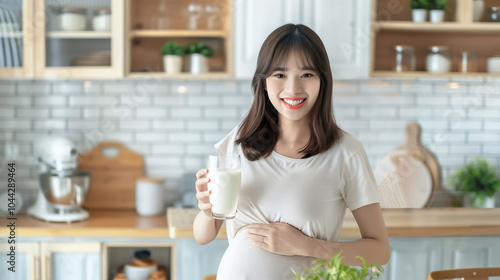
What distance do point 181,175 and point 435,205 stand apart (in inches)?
63.1

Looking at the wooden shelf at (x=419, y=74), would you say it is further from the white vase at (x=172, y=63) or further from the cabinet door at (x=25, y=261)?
the cabinet door at (x=25, y=261)

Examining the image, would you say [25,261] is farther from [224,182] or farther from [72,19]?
[224,182]

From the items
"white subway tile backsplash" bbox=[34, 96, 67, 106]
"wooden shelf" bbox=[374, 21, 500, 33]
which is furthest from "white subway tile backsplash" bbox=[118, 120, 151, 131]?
"wooden shelf" bbox=[374, 21, 500, 33]

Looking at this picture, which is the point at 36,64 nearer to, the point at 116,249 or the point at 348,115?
the point at 116,249

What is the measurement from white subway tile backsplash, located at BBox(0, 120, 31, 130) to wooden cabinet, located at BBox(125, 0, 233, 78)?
0.77m

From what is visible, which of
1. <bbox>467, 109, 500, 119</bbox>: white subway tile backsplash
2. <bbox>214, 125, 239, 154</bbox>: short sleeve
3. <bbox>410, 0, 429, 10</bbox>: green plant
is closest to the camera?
<bbox>214, 125, 239, 154</bbox>: short sleeve

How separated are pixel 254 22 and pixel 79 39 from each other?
97cm

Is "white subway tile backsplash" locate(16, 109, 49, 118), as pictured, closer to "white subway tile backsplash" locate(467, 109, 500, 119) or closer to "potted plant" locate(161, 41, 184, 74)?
"potted plant" locate(161, 41, 184, 74)

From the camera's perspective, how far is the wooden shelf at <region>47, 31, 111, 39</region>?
3.04 meters

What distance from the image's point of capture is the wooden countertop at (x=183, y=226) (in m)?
2.79

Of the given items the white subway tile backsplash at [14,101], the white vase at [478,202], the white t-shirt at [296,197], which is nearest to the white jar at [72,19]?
the white subway tile backsplash at [14,101]

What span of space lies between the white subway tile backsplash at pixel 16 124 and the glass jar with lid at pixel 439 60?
8.04 ft

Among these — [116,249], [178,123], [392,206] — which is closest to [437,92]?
[392,206]

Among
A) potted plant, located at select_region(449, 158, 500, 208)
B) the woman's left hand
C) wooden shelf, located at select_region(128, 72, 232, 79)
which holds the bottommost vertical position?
potted plant, located at select_region(449, 158, 500, 208)
